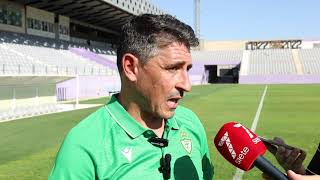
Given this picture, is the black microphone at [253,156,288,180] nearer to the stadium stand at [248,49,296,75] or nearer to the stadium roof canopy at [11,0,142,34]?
the stadium roof canopy at [11,0,142,34]

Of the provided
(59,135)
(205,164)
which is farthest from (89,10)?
(205,164)

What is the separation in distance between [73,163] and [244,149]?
746mm

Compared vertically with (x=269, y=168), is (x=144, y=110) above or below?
above

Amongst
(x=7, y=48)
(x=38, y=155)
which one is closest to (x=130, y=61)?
(x=38, y=155)

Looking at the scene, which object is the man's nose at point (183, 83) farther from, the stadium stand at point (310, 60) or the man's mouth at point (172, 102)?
the stadium stand at point (310, 60)

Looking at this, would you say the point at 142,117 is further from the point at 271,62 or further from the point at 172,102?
the point at 271,62

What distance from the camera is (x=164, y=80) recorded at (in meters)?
2.26

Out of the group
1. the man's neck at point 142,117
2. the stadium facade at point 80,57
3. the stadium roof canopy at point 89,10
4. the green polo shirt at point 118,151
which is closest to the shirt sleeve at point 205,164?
the green polo shirt at point 118,151

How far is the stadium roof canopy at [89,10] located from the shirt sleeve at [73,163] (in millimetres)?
41172

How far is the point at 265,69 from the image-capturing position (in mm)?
73625

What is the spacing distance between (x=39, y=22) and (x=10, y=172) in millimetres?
37959

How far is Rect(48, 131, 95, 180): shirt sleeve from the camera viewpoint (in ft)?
6.71

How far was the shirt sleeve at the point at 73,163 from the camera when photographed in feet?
6.71

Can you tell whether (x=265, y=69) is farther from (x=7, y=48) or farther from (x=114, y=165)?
(x=114, y=165)
